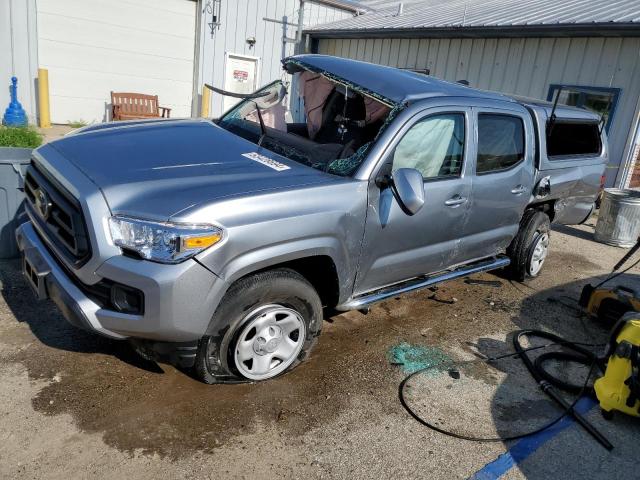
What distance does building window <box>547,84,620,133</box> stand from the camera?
29.9ft

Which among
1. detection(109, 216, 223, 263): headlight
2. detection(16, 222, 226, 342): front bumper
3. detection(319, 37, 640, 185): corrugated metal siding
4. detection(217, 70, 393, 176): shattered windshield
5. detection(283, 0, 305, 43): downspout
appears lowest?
detection(16, 222, 226, 342): front bumper

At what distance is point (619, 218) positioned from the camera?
25.5 ft

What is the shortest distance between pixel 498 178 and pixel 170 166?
2698 millimetres

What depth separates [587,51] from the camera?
9.28m

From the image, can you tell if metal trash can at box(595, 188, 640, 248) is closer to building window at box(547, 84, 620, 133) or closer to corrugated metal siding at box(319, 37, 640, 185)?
corrugated metal siding at box(319, 37, 640, 185)

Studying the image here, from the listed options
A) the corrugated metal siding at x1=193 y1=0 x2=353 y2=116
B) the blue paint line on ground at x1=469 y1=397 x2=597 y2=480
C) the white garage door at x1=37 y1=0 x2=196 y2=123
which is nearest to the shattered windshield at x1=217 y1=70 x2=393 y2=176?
the blue paint line on ground at x1=469 y1=397 x2=597 y2=480

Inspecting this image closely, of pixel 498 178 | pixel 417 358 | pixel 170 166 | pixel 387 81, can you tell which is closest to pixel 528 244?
pixel 498 178

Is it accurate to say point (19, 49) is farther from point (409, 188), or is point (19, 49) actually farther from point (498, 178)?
point (409, 188)

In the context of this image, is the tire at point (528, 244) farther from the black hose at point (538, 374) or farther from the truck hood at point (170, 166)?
the truck hood at point (170, 166)

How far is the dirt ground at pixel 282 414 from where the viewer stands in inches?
105

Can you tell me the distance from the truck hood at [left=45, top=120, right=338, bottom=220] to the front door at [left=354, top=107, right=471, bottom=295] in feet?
1.57

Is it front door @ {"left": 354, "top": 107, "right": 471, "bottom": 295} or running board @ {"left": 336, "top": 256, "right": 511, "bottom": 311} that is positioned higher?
front door @ {"left": 354, "top": 107, "right": 471, "bottom": 295}

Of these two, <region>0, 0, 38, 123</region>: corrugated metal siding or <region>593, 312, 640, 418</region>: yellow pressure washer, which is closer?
<region>593, 312, 640, 418</region>: yellow pressure washer

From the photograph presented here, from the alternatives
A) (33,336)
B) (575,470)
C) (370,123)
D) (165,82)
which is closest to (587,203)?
(370,123)
